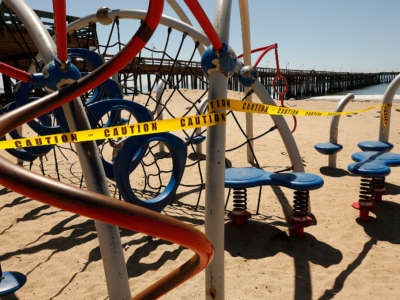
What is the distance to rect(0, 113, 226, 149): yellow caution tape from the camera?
193cm

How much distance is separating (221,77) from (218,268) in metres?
1.29

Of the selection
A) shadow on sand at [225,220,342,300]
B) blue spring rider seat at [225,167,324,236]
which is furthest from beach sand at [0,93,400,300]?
blue spring rider seat at [225,167,324,236]

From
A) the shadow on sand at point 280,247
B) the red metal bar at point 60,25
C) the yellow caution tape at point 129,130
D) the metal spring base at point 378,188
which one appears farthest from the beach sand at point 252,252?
the red metal bar at point 60,25

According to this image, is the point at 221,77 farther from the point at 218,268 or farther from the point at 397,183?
the point at 397,183

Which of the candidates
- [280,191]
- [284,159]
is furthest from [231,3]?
[284,159]

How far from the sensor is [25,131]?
11.6m

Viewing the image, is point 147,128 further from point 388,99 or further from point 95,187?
point 388,99

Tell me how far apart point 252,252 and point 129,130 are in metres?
2.07

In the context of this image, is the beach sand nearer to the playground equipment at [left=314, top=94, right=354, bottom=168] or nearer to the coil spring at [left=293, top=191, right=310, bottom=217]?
the coil spring at [left=293, top=191, right=310, bottom=217]

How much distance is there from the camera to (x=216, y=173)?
6.59 ft

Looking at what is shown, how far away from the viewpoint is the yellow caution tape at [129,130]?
193 centimetres

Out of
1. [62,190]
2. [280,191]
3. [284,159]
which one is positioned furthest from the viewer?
[284,159]

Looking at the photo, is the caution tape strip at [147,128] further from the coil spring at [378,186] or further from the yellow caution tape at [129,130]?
the coil spring at [378,186]

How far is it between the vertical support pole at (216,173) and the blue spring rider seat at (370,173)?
2663 millimetres
